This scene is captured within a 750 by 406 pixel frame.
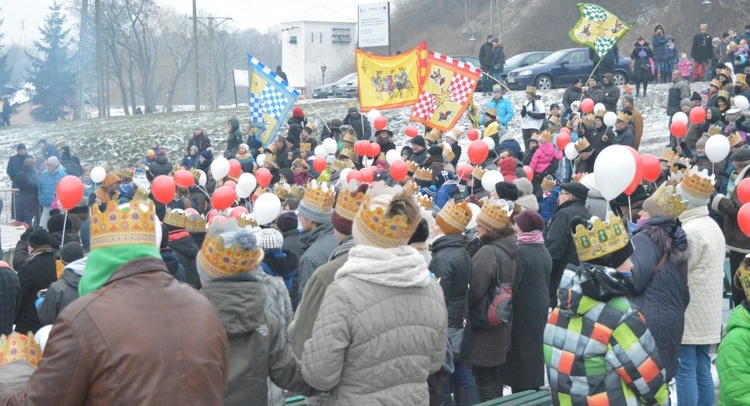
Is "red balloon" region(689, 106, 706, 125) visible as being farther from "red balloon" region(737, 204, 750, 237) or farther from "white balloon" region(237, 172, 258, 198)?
"red balloon" region(737, 204, 750, 237)

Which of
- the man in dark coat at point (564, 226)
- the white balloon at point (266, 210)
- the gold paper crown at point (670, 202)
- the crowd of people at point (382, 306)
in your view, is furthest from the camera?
the man in dark coat at point (564, 226)

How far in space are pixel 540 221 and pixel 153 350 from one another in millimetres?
4370

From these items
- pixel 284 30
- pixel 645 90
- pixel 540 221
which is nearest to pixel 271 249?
pixel 540 221

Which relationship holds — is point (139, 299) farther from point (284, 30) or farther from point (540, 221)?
point (284, 30)

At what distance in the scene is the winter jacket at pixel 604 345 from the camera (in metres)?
3.97

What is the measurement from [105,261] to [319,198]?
10.2 feet

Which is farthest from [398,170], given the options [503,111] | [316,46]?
[316,46]

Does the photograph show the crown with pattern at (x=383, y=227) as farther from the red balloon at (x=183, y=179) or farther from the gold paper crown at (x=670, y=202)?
the red balloon at (x=183, y=179)

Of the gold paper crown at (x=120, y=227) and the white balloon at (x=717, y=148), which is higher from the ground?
the gold paper crown at (x=120, y=227)

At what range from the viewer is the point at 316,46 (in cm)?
7994

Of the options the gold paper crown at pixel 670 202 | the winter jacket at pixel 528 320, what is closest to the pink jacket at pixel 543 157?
the winter jacket at pixel 528 320

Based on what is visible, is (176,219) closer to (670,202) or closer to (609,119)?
(670,202)

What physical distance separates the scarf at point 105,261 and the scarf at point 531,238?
13.5 feet

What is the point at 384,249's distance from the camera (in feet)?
13.1
